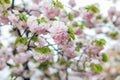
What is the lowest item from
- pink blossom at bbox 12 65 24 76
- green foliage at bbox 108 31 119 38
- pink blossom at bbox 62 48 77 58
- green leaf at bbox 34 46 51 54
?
green leaf at bbox 34 46 51 54

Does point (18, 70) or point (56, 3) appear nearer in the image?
point (56, 3)

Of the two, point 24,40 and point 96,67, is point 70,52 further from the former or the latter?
point 24,40

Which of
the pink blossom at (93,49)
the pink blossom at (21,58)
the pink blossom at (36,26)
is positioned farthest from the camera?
the pink blossom at (21,58)

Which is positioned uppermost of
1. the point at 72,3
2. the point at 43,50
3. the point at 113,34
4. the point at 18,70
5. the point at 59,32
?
the point at 113,34

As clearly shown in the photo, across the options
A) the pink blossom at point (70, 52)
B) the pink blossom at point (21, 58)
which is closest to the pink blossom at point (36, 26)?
the pink blossom at point (70, 52)

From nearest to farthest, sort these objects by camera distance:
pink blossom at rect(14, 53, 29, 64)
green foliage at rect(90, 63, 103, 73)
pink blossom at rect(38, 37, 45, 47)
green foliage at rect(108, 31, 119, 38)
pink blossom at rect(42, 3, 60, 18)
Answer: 1. pink blossom at rect(38, 37, 45, 47)
2. pink blossom at rect(42, 3, 60, 18)
3. green foliage at rect(90, 63, 103, 73)
4. pink blossom at rect(14, 53, 29, 64)
5. green foliage at rect(108, 31, 119, 38)

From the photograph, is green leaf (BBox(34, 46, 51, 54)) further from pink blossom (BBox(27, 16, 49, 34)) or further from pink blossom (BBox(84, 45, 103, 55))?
pink blossom (BBox(84, 45, 103, 55))

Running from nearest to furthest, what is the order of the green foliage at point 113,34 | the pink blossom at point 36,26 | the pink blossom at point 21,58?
the pink blossom at point 36,26, the pink blossom at point 21,58, the green foliage at point 113,34

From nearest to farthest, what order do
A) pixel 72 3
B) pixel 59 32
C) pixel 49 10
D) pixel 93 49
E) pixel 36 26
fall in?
pixel 59 32 → pixel 36 26 → pixel 49 10 → pixel 93 49 → pixel 72 3

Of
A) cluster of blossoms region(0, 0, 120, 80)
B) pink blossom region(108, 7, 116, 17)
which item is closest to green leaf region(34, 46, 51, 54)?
cluster of blossoms region(0, 0, 120, 80)

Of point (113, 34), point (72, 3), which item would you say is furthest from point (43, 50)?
point (113, 34)

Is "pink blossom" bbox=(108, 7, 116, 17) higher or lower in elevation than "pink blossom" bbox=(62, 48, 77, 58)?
higher

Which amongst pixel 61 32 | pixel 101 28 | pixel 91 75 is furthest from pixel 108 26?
pixel 61 32

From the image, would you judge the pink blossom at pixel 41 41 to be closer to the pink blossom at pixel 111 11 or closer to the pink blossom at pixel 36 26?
the pink blossom at pixel 36 26
